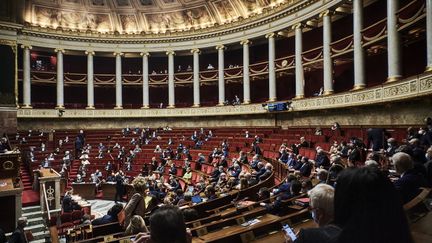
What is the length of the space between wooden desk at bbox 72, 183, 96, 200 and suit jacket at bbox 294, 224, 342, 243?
15.8 metres

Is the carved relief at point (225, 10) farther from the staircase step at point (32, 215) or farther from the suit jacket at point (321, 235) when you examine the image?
the suit jacket at point (321, 235)

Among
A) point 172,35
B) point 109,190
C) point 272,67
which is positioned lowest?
point 109,190

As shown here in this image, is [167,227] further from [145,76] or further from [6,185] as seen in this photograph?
[145,76]

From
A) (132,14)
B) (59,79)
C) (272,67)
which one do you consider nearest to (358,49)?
(272,67)

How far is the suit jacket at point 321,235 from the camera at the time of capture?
5.09 feet

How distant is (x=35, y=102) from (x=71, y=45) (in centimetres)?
627

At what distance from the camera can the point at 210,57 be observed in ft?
101

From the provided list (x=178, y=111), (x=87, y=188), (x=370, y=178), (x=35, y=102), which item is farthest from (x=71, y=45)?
(x=370, y=178)

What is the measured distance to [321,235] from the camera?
5.22 feet

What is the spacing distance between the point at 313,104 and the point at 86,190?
13000mm

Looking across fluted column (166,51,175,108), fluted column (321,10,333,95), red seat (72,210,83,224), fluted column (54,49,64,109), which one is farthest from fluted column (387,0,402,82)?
fluted column (54,49,64,109)

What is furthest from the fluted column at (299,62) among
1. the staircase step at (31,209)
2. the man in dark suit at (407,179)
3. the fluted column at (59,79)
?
the fluted column at (59,79)

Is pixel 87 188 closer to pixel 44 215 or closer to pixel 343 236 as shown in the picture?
pixel 44 215

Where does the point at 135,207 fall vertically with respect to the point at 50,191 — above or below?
above
